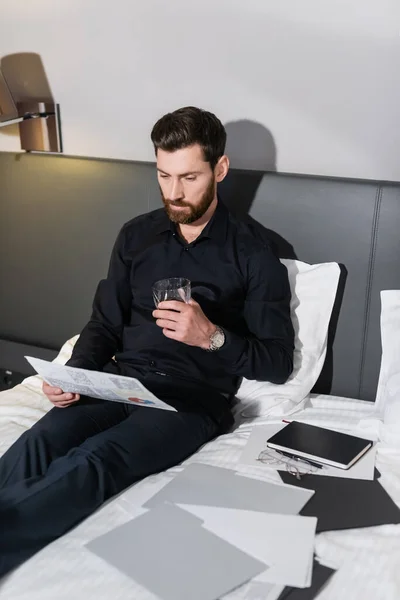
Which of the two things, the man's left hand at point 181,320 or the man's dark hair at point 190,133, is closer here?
the man's left hand at point 181,320

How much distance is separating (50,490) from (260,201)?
115cm

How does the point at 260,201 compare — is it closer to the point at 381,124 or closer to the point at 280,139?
the point at 280,139

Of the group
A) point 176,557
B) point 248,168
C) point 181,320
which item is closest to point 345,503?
point 176,557

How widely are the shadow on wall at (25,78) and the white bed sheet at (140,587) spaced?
1.45m

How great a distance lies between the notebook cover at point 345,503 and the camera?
61.2 inches

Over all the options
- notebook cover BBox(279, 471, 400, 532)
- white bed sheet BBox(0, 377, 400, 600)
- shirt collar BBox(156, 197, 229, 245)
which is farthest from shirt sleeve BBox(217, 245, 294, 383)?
notebook cover BBox(279, 471, 400, 532)

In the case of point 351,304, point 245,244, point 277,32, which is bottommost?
point 351,304

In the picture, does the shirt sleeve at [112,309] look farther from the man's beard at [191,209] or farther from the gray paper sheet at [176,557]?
the gray paper sheet at [176,557]

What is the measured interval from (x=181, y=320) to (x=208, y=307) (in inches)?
12.6

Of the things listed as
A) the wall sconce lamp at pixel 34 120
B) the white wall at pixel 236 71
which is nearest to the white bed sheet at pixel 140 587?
the white wall at pixel 236 71

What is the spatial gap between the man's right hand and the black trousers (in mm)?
21

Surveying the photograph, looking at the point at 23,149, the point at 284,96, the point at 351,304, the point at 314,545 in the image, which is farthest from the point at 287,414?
the point at 23,149

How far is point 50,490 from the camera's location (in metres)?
1.49

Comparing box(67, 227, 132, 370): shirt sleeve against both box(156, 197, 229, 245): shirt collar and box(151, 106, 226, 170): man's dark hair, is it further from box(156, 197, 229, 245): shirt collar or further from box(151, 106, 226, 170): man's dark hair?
box(151, 106, 226, 170): man's dark hair
